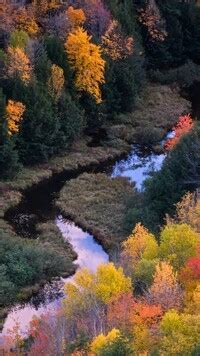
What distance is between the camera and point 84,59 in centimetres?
7738

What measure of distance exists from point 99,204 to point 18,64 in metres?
17.7

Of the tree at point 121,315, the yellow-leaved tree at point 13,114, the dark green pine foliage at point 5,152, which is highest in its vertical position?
the yellow-leaved tree at point 13,114

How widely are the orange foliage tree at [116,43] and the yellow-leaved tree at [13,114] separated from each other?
58.5 feet

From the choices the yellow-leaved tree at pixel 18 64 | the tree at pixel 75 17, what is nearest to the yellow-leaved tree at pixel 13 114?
the yellow-leaved tree at pixel 18 64

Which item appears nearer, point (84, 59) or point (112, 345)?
point (112, 345)

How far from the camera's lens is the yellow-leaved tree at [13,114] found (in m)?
68.8

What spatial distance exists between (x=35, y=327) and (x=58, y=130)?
32.1m

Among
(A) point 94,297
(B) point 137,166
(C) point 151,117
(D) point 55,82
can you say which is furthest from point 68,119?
(A) point 94,297

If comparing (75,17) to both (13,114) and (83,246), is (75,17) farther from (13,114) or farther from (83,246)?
(83,246)

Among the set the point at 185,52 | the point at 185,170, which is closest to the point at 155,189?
the point at 185,170

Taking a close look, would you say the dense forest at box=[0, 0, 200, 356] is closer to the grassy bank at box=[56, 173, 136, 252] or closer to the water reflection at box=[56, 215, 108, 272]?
the grassy bank at box=[56, 173, 136, 252]

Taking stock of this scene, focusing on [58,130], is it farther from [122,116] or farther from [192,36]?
[192,36]

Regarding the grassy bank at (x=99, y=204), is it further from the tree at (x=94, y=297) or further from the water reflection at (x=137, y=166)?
the tree at (x=94, y=297)

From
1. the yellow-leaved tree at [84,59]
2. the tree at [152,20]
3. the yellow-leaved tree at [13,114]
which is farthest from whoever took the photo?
the tree at [152,20]
